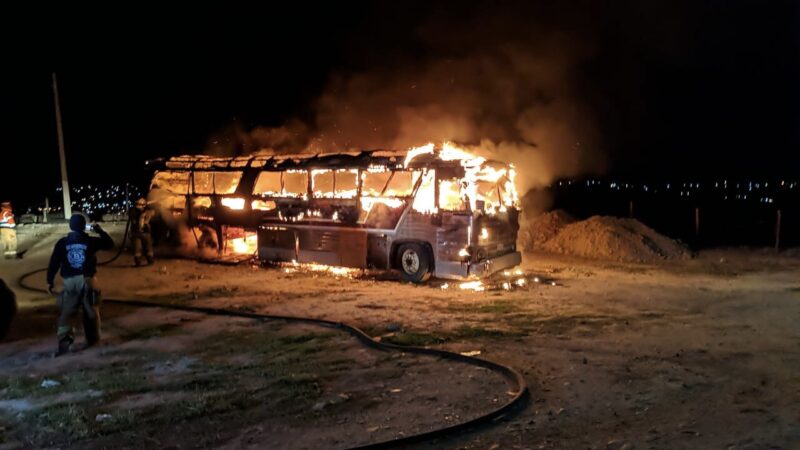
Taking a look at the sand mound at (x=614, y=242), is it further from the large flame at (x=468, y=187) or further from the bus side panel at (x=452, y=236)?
the bus side panel at (x=452, y=236)

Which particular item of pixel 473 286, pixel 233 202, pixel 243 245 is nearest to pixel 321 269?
pixel 243 245

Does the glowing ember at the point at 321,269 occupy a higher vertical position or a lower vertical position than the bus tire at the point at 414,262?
lower

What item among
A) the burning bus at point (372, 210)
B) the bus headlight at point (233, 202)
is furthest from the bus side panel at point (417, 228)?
the bus headlight at point (233, 202)

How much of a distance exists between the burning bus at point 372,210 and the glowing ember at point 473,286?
0.25 meters

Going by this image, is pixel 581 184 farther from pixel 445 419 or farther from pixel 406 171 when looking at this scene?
pixel 445 419

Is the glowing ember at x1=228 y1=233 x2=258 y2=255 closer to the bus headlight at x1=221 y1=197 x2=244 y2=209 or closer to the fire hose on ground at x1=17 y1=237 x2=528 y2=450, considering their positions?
the bus headlight at x1=221 y1=197 x2=244 y2=209

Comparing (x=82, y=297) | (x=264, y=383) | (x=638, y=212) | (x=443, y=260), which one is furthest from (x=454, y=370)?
(x=638, y=212)

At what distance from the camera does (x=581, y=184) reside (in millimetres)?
48656

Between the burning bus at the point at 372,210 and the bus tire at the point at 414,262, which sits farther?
the bus tire at the point at 414,262

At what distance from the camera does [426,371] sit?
691 centimetres

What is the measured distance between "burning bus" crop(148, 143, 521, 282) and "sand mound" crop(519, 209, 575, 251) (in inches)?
192

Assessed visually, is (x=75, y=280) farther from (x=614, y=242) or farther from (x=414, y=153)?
(x=614, y=242)

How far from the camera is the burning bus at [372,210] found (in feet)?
41.3

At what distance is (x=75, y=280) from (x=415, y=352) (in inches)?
169
